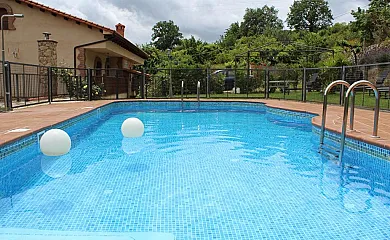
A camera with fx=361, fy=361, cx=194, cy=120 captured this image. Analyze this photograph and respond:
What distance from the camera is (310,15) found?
54.8 m

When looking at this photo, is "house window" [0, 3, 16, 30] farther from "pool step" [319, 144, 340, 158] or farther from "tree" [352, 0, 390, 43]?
"tree" [352, 0, 390, 43]

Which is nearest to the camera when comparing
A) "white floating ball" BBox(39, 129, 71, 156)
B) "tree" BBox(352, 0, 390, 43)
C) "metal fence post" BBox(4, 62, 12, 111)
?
"white floating ball" BBox(39, 129, 71, 156)

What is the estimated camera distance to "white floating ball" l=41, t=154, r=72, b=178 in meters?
4.73

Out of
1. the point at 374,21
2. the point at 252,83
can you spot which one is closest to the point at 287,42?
the point at 252,83

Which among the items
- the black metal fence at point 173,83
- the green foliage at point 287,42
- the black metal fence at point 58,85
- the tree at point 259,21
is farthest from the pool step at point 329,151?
the tree at point 259,21

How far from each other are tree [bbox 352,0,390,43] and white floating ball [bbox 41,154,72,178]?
24.2 m

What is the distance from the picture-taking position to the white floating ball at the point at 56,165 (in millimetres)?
4730

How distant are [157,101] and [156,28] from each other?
48827mm

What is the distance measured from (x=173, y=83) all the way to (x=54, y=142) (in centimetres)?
1299

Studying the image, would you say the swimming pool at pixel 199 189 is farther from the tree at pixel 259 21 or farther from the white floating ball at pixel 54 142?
the tree at pixel 259 21

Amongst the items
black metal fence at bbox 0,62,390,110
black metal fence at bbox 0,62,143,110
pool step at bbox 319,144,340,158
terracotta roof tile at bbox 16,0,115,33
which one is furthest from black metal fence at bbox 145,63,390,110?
pool step at bbox 319,144,340,158

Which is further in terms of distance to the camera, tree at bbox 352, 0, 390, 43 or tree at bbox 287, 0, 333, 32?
tree at bbox 287, 0, 333, 32

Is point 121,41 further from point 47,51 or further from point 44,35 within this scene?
point 47,51

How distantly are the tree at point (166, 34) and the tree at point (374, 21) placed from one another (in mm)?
37704
